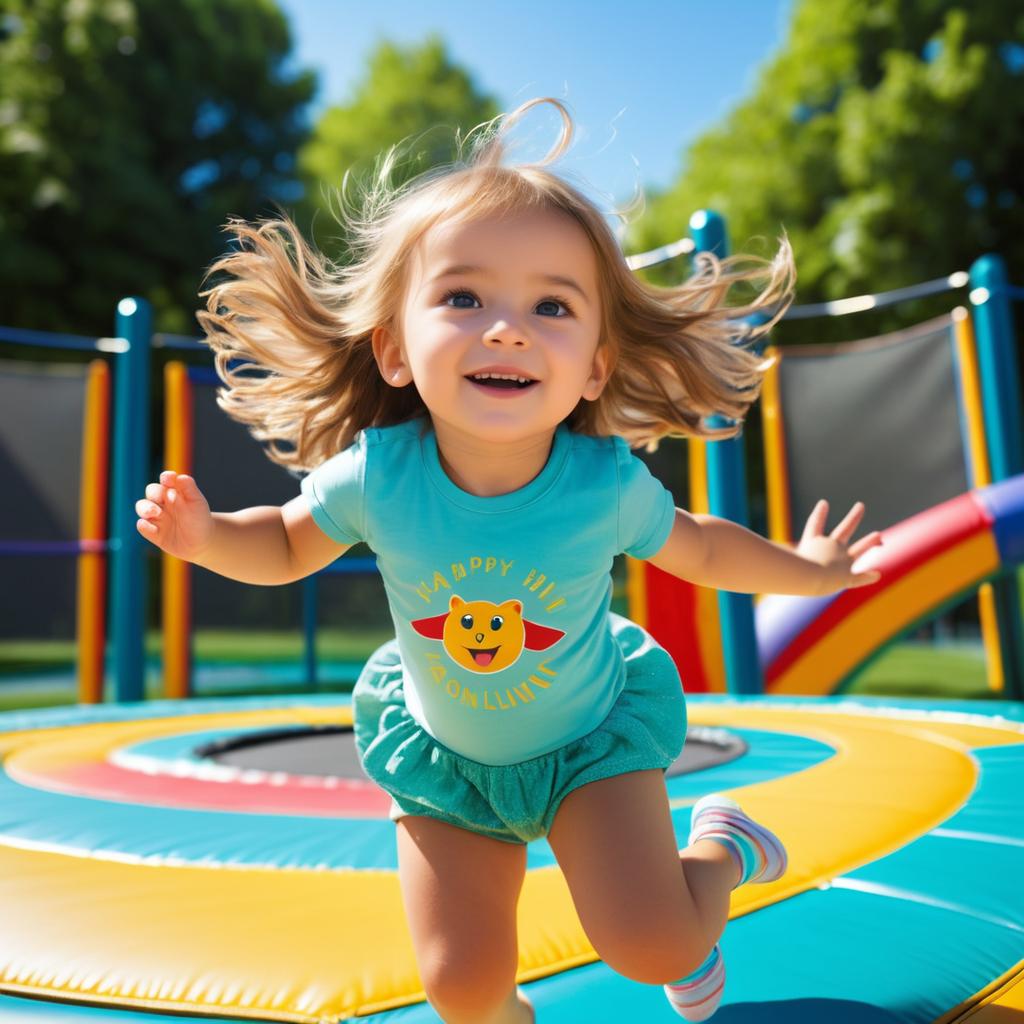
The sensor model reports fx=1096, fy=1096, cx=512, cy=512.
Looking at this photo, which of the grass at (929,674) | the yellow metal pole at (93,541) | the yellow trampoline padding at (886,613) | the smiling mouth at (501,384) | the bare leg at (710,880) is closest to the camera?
the bare leg at (710,880)

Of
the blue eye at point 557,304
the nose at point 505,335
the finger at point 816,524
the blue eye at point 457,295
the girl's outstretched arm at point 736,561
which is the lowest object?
the girl's outstretched arm at point 736,561

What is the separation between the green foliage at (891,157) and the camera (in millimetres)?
12102

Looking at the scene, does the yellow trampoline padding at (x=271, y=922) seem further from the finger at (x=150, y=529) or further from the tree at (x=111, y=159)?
the tree at (x=111, y=159)

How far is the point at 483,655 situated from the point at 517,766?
16 cm

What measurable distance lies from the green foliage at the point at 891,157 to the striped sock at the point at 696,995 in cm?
1168

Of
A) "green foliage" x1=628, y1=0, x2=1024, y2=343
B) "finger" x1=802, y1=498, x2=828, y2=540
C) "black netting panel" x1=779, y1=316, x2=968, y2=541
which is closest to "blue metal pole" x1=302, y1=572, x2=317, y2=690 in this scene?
"black netting panel" x1=779, y1=316, x2=968, y2=541

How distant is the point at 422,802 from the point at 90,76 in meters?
15.7

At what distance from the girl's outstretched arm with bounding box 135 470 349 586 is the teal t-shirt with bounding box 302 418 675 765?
0.15 feet

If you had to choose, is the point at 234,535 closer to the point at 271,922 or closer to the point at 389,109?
the point at 271,922

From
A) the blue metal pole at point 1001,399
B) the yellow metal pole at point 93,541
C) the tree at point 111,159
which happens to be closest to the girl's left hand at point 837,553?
the blue metal pole at point 1001,399

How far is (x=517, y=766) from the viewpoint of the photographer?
148cm

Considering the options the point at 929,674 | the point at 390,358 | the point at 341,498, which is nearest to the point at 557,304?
the point at 390,358

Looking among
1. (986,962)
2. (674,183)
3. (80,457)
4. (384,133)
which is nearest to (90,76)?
(384,133)

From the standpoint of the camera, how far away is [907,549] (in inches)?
166
